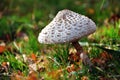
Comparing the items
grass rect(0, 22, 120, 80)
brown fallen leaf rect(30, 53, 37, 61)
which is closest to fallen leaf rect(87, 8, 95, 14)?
grass rect(0, 22, 120, 80)

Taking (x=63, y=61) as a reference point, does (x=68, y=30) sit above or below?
above

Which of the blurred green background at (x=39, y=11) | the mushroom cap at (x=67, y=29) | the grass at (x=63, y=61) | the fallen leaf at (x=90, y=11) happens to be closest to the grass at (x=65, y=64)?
the grass at (x=63, y=61)

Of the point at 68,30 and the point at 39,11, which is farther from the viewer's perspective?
the point at 39,11

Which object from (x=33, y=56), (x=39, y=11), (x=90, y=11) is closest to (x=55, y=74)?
(x=33, y=56)

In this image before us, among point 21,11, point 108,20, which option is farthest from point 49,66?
point 21,11

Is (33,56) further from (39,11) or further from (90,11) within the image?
(39,11)

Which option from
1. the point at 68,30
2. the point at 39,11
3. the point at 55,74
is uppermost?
the point at 39,11

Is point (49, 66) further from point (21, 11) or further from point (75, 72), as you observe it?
point (21, 11)

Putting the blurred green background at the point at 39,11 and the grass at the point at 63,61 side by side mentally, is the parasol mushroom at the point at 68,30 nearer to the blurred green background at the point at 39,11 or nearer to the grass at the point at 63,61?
the grass at the point at 63,61

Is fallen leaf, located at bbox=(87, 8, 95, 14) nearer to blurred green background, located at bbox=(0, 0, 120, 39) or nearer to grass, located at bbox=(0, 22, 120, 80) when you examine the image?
blurred green background, located at bbox=(0, 0, 120, 39)

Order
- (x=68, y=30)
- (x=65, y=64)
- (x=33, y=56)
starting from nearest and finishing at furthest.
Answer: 1. (x=68, y=30)
2. (x=65, y=64)
3. (x=33, y=56)
